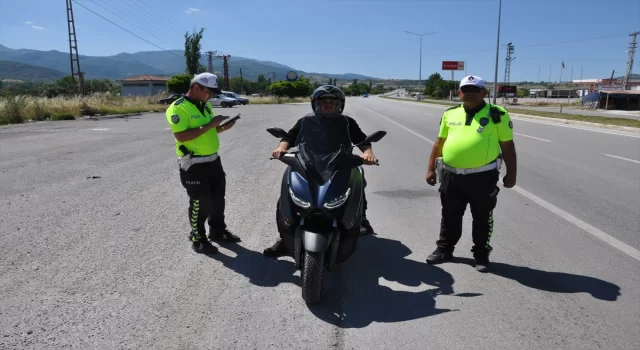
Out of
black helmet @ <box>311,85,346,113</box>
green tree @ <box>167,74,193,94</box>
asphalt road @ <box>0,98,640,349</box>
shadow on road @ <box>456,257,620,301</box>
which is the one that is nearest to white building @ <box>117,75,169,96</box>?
green tree @ <box>167,74,193,94</box>

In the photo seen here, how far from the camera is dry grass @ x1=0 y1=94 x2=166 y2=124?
21.3 m

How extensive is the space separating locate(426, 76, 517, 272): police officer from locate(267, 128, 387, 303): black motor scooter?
870 millimetres

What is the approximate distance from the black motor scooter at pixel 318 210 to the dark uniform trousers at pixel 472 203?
979 mm

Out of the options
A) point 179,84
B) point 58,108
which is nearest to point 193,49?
point 179,84

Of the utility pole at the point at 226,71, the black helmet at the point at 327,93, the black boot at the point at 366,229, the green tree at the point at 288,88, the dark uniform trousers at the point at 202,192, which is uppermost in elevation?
the utility pole at the point at 226,71

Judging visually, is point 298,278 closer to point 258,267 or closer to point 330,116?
point 258,267

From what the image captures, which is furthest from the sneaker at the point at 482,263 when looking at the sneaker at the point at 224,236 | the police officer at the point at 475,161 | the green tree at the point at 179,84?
the green tree at the point at 179,84

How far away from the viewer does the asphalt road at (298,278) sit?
304 centimetres

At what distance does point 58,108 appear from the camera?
82.8 ft

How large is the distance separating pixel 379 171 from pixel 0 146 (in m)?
10.8

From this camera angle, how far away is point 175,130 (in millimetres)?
4340

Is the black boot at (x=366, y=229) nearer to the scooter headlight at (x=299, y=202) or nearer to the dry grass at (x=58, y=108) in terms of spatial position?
the scooter headlight at (x=299, y=202)

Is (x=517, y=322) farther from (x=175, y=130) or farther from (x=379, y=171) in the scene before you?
(x=379, y=171)

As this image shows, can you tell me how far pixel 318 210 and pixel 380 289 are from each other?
91 centimetres
